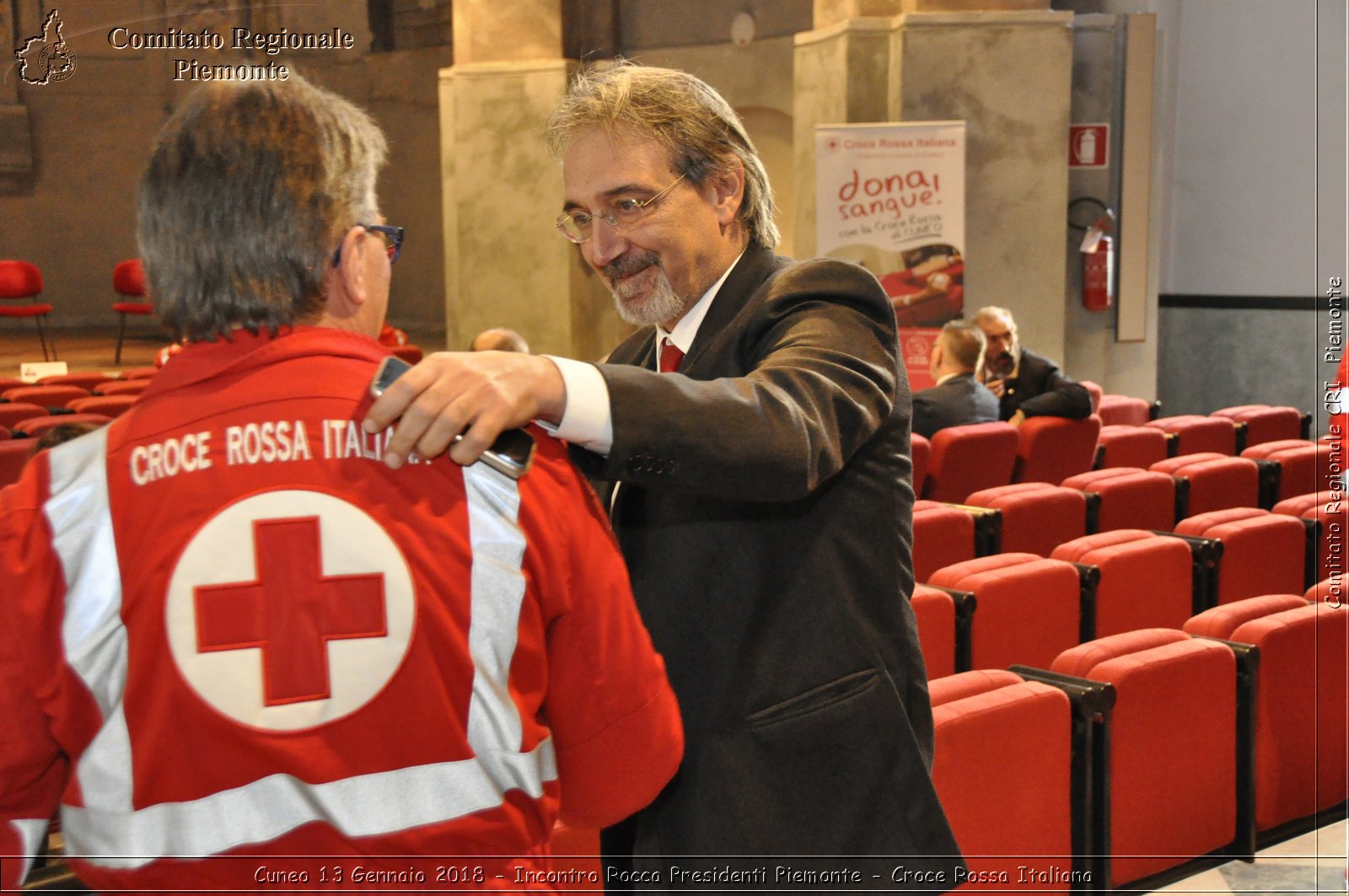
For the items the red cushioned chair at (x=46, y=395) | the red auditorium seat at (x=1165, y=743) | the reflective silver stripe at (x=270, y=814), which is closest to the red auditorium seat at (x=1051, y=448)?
the red auditorium seat at (x=1165, y=743)

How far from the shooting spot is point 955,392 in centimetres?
551

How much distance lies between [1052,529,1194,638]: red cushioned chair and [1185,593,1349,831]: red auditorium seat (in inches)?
15.9

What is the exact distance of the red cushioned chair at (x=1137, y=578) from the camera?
10.6ft

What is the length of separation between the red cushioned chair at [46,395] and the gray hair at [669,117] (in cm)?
591

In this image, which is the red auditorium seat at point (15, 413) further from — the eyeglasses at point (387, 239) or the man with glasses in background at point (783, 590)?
the eyeglasses at point (387, 239)

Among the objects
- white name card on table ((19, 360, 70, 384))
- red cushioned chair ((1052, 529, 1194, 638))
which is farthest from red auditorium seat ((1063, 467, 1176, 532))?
white name card on table ((19, 360, 70, 384))

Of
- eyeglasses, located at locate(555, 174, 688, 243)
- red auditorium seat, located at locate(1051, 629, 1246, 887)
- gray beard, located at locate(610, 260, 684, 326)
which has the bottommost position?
red auditorium seat, located at locate(1051, 629, 1246, 887)

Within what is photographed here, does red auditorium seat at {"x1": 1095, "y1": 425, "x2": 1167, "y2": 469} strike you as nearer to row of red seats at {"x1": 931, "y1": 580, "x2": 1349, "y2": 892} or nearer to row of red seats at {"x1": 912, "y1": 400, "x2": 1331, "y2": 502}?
row of red seats at {"x1": 912, "y1": 400, "x2": 1331, "y2": 502}

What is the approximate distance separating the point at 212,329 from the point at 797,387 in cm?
53

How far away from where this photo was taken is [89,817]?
1.03 m

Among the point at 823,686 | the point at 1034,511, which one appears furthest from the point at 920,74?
the point at 823,686

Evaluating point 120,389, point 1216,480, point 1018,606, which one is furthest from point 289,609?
point 120,389

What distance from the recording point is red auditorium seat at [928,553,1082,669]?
2900 millimetres

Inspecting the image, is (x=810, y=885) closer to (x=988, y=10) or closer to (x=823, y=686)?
(x=823, y=686)
